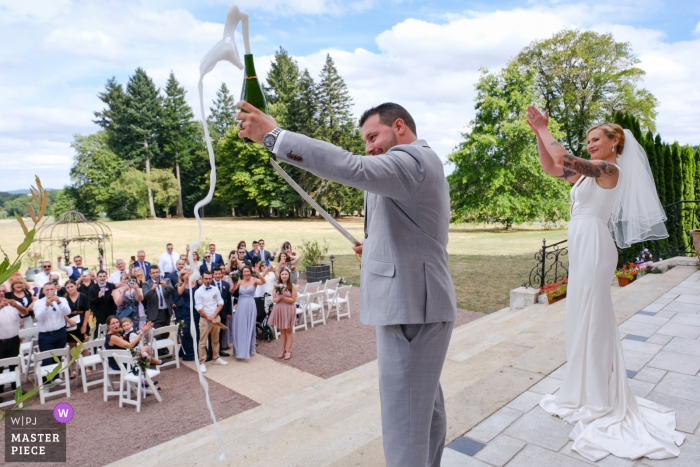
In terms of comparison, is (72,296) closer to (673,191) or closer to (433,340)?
(433,340)

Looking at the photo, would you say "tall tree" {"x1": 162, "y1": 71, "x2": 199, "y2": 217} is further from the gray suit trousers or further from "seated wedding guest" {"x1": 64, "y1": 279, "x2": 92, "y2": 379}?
the gray suit trousers

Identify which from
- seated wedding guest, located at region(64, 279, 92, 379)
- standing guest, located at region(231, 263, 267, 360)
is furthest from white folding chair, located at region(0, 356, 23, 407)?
standing guest, located at region(231, 263, 267, 360)

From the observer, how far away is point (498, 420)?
11.1ft

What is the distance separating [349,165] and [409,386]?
1017 mm

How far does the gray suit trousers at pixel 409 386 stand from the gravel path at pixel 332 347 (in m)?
5.73

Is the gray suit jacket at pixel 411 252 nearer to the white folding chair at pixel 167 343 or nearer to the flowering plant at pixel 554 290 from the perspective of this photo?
the white folding chair at pixel 167 343

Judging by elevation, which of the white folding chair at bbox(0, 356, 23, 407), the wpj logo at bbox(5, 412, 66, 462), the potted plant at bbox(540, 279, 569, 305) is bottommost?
the wpj logo at bbox(5, 412, 66, 462)

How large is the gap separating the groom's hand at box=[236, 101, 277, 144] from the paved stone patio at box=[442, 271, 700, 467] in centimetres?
236

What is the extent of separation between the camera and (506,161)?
3203 cm

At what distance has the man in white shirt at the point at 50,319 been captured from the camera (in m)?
7.07

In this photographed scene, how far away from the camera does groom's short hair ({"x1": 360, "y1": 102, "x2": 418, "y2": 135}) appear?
2014mm

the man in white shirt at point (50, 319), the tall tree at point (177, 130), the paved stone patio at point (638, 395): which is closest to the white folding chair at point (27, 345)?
the man in white shirt at point (50, 319)

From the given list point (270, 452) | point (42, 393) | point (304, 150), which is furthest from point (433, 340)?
point (42, 393)

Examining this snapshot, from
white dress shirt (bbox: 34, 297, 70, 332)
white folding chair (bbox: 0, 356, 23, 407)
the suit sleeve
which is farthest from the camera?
white dress shirt (bbox: 34, 297, 70, 332)
